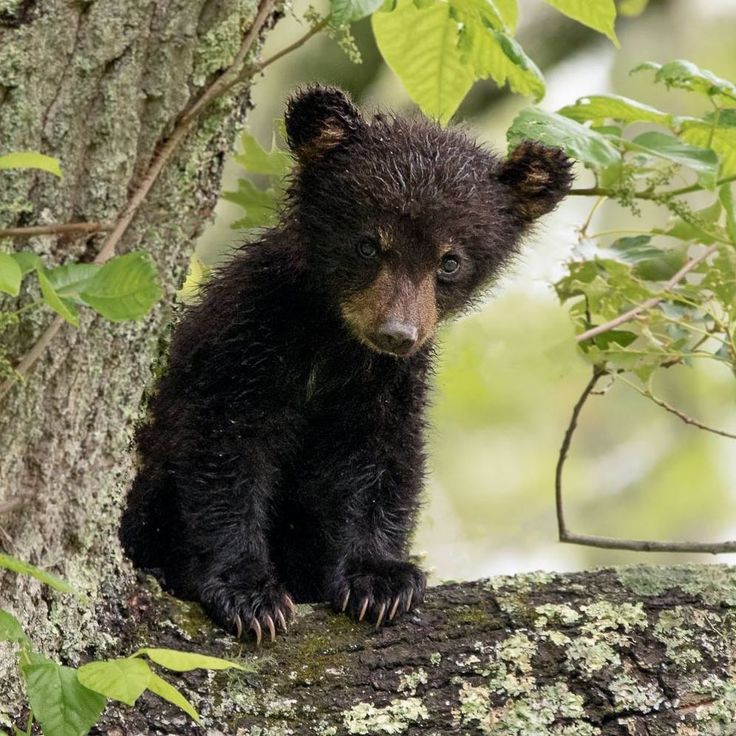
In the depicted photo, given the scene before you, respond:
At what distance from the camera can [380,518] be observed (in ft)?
16.7

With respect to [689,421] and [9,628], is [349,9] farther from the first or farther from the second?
[689,421]

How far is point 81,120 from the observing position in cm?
286

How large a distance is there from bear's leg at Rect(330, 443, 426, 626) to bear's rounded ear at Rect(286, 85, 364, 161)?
1410 mm

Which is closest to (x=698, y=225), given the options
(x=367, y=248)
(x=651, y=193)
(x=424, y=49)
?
(x=651, y=193)

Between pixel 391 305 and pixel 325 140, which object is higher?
pixel 325 140

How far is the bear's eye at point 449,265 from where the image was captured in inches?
203

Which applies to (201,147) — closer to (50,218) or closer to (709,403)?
(50,218)

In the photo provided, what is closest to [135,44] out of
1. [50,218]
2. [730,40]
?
[50,218]

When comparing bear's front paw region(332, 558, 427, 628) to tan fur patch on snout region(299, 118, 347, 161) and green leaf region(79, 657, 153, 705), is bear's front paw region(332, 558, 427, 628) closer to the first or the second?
green leaf region(79, 657, 153, 705)

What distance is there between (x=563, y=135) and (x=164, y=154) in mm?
1141

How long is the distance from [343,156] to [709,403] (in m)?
8.36

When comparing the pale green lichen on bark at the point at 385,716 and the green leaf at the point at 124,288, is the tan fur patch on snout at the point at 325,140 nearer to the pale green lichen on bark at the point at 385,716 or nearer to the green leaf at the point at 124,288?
the pale green lichen on bark at the point at 385,716

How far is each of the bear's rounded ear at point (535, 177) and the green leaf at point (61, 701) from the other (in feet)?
11.5

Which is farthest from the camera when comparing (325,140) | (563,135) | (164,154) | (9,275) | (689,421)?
(325,140)
